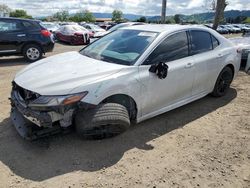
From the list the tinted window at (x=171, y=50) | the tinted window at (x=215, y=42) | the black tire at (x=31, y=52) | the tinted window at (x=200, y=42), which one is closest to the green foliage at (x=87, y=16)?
the black tire at (x=31, y=52)

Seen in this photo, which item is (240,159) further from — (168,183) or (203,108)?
(203,108)

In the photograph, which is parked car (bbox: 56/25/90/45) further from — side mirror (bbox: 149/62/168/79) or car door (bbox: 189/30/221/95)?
side mirror (bbox: 149/62/168/79)

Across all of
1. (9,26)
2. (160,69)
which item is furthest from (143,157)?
(9,26)

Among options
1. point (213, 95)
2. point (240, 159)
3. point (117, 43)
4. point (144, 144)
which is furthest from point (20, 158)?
point (213, 95)

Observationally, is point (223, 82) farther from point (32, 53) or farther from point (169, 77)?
point (32, 53)

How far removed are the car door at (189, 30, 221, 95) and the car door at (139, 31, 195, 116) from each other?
162 mm

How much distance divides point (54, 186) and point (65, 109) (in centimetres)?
90

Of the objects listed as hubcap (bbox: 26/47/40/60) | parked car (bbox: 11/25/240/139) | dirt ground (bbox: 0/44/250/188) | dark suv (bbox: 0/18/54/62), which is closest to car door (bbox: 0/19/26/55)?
dark suv (bbox: 0/18/54/62)

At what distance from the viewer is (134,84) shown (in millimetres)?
3594

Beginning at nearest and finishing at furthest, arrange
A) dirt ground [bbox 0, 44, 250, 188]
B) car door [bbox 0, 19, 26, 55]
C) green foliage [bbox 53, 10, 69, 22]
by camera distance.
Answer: dirt ground [bbox 0, 44, 250, 188] → car door [bbox 0, 19, 26, 55] → green foliage [bbox 53, 10, 69, 22]

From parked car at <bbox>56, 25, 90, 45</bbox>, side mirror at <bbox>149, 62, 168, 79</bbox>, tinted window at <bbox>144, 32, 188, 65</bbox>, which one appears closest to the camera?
side mirror at <bbox>149, 62, 168, 79</bbox>

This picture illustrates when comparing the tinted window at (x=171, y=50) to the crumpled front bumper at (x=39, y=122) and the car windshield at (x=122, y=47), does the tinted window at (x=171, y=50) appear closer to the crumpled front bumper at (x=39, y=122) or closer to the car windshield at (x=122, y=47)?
the car windshield at (x=122, y=47)

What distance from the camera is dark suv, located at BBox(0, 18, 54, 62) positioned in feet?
30.6

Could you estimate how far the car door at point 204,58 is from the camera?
454 cm
